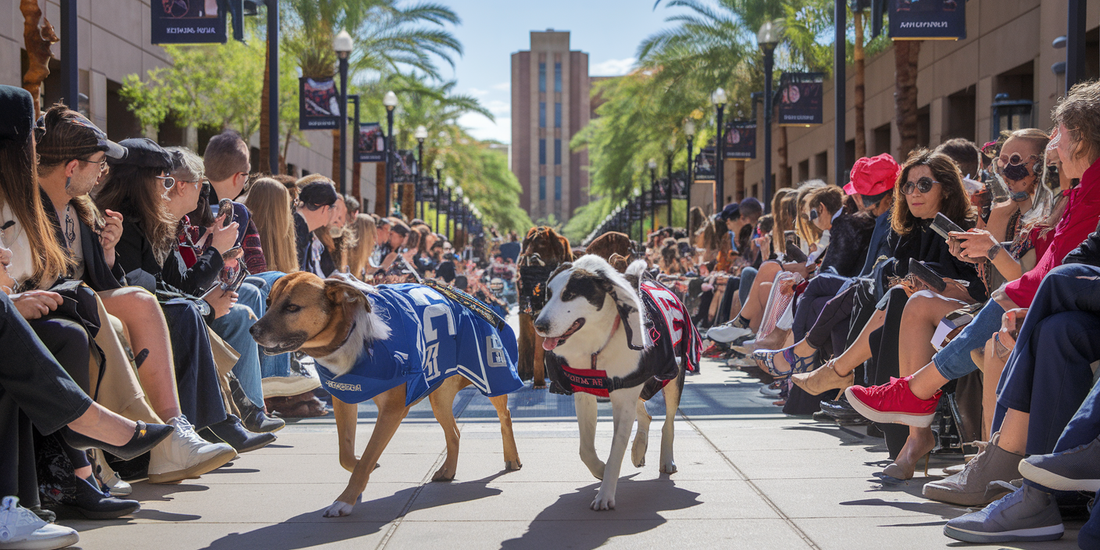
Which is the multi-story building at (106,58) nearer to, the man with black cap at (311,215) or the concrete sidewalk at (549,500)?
the man with black cap at (311,215)

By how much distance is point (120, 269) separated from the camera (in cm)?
591

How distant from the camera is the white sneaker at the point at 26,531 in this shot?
4.13m

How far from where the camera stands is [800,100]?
21.8m

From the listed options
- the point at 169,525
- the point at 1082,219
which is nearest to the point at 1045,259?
the point at 1082,219

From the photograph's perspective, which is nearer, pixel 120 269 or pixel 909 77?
pixel 120 269

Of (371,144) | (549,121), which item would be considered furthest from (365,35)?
(549,121)

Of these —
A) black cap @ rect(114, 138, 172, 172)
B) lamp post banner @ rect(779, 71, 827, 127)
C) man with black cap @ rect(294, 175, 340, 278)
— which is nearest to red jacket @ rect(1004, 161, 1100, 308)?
black cap @ rect(114, 138, 172, 172)

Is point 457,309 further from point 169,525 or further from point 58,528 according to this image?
point 58,528

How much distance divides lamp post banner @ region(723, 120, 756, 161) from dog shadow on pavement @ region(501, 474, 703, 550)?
25.2 meters

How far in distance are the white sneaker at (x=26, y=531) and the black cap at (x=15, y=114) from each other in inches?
67.6

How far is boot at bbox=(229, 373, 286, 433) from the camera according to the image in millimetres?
6695

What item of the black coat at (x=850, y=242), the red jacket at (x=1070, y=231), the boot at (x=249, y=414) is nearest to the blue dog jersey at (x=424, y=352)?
the boot at (x=249, y=414)

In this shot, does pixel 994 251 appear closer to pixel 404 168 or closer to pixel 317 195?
pixel 317 195

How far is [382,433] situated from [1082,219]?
372 centimetres
